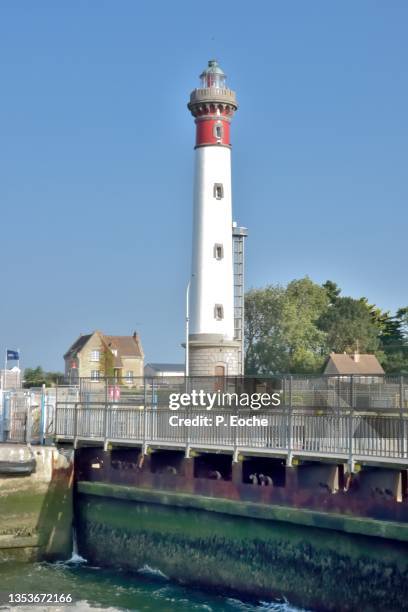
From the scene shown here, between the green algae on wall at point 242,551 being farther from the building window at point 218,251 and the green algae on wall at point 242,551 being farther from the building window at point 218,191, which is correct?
the building window at point 218,191

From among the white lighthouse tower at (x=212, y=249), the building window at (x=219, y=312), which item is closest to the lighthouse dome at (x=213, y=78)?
the white lighthouse tower at (x=212, y=249)

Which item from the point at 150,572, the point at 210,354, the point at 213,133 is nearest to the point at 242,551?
the point at 150,572

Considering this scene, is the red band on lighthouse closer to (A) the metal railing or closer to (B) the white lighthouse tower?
(B) the white lighthouse tower

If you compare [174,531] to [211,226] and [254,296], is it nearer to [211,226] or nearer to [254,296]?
[211,226]

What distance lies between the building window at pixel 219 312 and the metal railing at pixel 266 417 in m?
20.9

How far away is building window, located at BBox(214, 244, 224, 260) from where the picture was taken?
179 feet

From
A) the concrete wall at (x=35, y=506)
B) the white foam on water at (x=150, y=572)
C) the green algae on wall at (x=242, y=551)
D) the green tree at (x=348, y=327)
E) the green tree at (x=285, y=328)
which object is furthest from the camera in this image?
the green tree at (x=348, y=327)

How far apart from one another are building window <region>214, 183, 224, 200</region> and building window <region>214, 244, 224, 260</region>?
8.80 ft

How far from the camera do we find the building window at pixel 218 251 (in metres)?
54.4

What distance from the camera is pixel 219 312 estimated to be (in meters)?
54.3

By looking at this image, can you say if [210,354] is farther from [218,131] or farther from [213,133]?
[218,131]

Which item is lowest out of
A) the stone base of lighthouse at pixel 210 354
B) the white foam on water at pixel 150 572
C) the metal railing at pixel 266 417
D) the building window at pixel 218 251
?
the white foam on water at pixel 150 572

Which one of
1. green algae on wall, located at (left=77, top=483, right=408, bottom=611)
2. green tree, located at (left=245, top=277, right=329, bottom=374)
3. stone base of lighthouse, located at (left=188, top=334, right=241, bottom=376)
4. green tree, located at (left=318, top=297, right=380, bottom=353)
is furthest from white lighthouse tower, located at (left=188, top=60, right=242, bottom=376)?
green tree, located at (left=318, top=297, right=380, bottom=353)

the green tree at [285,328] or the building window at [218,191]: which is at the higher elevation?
the building window at [218,191]
